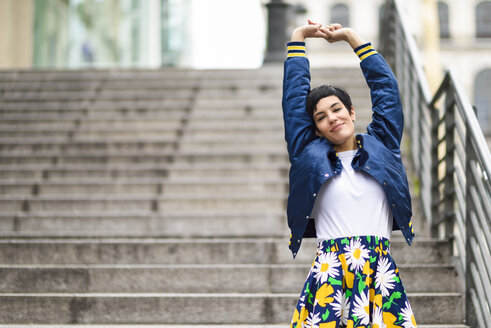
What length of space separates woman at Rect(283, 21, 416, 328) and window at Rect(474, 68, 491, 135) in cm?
3852

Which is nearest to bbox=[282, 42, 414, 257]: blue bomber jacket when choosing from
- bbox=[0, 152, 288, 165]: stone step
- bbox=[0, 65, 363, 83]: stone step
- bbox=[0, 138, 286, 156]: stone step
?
bbox=[0, 152, 288, 165]: stone step

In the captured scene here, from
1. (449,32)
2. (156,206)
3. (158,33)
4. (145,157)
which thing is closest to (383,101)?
(156,206)

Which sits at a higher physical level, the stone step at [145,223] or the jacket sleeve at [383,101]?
the jacket sleeve at [383,101]

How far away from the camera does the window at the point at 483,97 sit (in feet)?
133

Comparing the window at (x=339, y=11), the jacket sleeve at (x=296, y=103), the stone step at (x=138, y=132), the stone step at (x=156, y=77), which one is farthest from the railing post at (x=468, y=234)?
the window at (x=339, y=11)

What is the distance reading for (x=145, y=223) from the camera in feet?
21.2

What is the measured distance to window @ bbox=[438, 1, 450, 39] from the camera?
143 feet

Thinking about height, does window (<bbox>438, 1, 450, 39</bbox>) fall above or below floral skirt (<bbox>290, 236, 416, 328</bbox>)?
above

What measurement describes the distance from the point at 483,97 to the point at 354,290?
4068cm

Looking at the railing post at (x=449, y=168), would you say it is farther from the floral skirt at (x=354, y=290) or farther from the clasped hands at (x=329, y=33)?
the floral skirt at (x=354, y=290)

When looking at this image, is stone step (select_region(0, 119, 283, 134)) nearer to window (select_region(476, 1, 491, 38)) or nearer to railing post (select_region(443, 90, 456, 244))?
railing post (select_region(443, 90, 456, 244))

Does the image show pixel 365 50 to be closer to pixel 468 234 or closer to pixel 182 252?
pixel 468 234

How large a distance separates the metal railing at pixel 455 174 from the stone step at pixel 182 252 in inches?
12.0

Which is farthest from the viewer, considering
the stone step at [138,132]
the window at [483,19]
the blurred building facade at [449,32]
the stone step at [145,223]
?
the window at [483,19]
